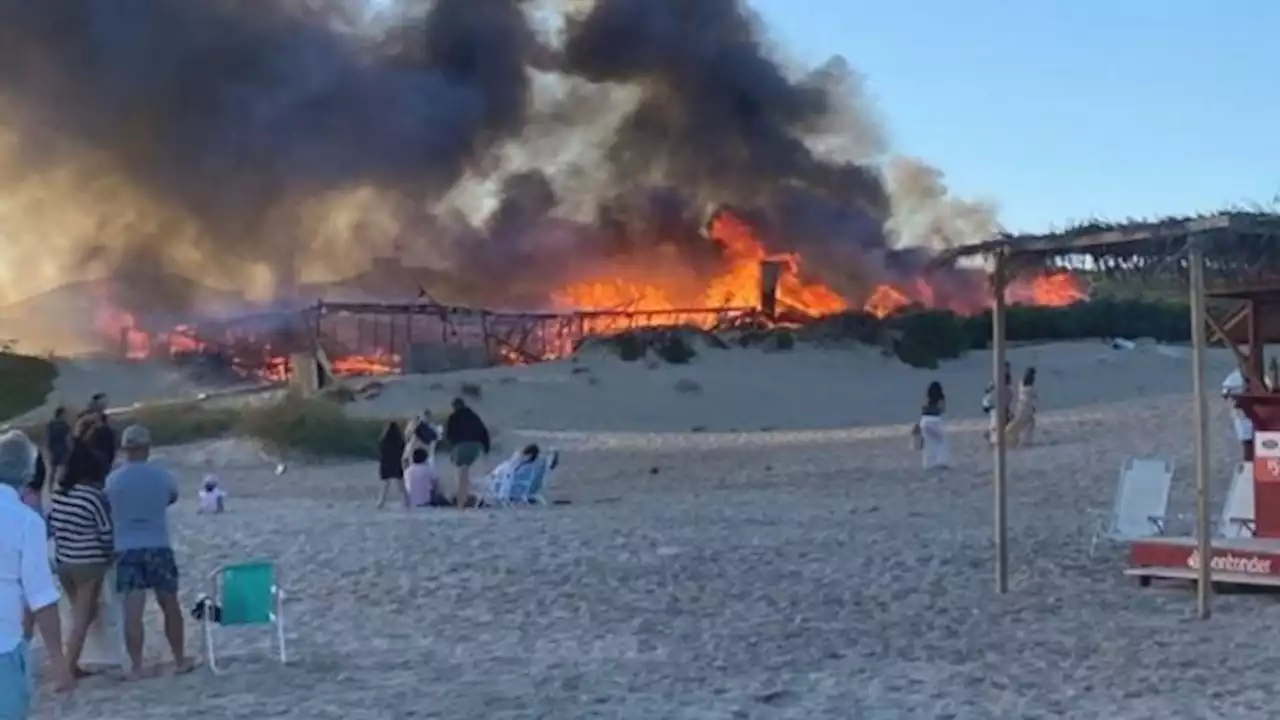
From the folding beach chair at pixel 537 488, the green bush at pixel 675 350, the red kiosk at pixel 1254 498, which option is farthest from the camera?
the green bush at pixel 675 350

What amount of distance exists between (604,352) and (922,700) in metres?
33.9

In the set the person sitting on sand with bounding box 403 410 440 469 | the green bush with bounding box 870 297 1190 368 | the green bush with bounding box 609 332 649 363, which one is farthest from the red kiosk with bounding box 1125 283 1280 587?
the green bush with bounding box 870 297 1190 368

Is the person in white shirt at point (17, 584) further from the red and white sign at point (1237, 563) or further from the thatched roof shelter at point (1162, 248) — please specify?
the red and white sign at point (1237, 563)

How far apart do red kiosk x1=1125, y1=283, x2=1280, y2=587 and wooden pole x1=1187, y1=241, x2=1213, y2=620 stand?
2.14 feet

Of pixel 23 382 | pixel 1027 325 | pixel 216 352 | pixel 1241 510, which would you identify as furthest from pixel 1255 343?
pixel 216 352

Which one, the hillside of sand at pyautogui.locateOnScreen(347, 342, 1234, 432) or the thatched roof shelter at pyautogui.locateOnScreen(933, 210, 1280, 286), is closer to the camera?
the thatched roof shelter at pyautogui.locateOnScreen(933, 210, 1280, 286)

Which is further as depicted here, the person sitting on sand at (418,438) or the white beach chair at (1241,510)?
the person sitting on sand at (418,438)

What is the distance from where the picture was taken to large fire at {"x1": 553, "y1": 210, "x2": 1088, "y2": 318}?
159ft

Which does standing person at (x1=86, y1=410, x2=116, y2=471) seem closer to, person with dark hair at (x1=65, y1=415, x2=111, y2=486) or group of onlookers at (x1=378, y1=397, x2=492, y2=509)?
person with dark hair at (x1=65, y1=415, x2=111, y2=486)

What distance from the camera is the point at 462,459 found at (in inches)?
761

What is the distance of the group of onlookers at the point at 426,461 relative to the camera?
19406 millimetres

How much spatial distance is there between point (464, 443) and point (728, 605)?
841cm

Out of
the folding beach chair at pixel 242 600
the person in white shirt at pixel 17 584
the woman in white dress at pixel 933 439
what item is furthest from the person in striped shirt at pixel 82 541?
the woman in white dress at pixel 933 439

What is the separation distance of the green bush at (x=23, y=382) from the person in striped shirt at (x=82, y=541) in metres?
33.3
